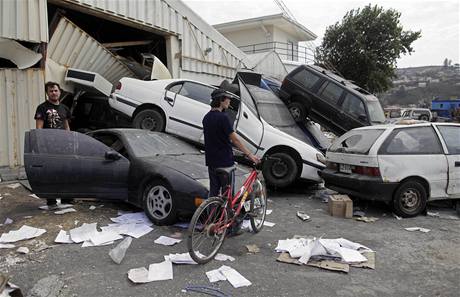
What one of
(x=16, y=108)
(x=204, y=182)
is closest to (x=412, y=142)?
(x=204, y=182)

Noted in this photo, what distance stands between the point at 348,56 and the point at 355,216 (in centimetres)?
2242

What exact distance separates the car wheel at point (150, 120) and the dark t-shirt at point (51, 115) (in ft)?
7.46

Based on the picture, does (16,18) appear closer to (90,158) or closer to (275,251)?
(90,158)

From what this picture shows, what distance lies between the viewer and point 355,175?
614 cm

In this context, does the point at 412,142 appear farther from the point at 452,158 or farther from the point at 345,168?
the point at 345,168

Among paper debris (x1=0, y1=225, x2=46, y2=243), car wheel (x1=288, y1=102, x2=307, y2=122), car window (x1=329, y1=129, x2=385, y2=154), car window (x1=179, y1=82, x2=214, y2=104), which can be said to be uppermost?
car window (x1=179, y1=82, x2=214, y2=104)

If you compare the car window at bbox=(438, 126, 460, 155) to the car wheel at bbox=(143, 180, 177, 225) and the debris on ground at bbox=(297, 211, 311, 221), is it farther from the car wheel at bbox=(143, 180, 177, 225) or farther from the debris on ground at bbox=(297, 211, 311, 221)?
the car wheel at bbox=(143, 180, 177, 225)

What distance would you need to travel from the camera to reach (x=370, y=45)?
86.2ft

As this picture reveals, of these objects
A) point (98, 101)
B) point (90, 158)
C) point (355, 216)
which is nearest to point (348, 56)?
point (98, 101)

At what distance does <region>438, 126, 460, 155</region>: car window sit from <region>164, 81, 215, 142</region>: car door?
4.20 metres

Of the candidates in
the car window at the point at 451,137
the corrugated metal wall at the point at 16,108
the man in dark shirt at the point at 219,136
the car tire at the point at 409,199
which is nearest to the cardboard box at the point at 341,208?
the car tire at the point at 409,199

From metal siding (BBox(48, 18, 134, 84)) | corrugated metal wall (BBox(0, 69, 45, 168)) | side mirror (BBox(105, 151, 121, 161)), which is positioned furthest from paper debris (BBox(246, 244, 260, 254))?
metal siding (BBox(48, 18, 134, 84))

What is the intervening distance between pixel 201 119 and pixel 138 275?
4470 mm

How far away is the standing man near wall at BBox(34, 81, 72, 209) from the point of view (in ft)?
18.4
